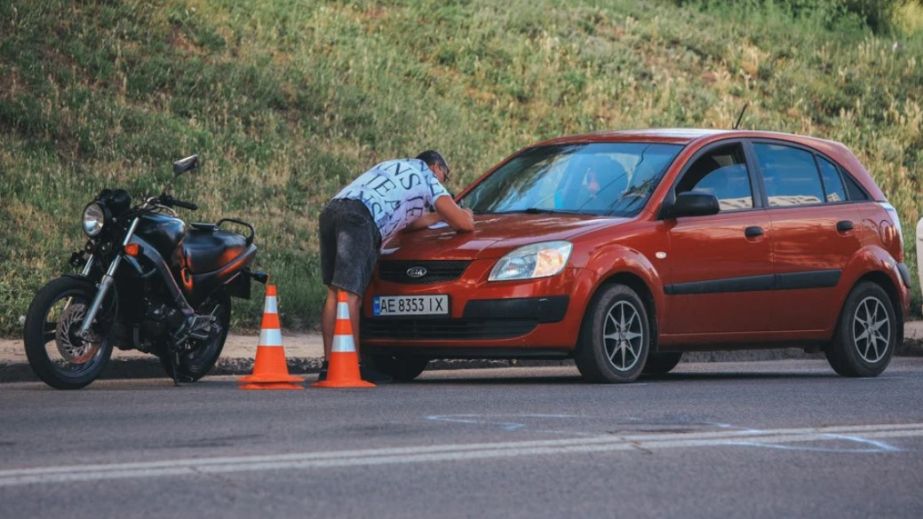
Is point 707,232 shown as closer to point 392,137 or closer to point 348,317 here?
point 348,317

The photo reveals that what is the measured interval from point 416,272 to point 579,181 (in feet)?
5.02

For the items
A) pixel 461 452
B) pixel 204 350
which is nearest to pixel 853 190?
pixel 204 350

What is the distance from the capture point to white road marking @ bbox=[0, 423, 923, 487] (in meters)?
6.72

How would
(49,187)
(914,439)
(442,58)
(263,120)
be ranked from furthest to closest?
(442,58) < (263,120) < (49,187) < (914,439)

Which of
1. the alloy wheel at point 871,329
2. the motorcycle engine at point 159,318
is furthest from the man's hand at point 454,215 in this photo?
the alloy wheel at point 871,329

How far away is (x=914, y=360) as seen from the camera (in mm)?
16188

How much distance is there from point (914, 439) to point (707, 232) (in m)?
3.82

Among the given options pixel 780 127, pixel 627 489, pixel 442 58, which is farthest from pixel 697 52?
pixel 627 489

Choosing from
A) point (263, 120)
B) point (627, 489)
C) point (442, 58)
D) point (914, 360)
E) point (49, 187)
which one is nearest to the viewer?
point (627, 489)

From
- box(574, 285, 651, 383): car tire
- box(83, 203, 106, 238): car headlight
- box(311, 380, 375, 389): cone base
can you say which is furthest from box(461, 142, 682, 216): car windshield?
box(83, 203, 106, 238): car headlight

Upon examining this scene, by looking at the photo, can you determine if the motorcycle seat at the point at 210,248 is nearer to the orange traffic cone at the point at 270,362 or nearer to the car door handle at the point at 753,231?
Result: the orange traffic cone at the point at 270,362

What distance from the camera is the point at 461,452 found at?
295 inches

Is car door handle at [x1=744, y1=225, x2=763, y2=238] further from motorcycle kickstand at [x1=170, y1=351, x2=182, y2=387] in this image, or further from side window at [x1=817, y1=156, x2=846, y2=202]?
motorcycle kickstand at [x1=170, y1=351, x2=182, y2=387]

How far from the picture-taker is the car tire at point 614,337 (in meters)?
11.3
